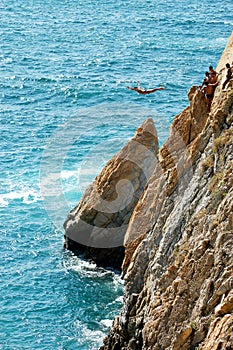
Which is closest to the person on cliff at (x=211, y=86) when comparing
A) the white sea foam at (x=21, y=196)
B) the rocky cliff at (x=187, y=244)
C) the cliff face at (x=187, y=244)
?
the rocky cliff at (x=187, y=244)

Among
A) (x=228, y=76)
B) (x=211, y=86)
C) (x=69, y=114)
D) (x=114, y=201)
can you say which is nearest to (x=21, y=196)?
(x=114, y=201)

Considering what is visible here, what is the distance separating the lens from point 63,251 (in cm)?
6612

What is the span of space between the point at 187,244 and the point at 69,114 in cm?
5342

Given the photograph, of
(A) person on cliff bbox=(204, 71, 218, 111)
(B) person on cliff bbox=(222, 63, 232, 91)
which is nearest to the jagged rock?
(A) person on cliff bbox=(204, 71, 218, 111)

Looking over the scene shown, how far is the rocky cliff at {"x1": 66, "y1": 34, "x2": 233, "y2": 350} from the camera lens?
125ft

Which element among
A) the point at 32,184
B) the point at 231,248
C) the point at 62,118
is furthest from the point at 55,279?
the point at 62,118

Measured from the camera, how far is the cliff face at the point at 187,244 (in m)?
38.1

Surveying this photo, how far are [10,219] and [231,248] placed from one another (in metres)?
35.6

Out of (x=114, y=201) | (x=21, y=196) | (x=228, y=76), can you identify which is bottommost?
(x=21, y=196)

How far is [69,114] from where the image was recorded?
306 feet

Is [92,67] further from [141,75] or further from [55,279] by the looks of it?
[55,279]

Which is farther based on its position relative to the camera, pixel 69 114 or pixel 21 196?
pixel 69 114

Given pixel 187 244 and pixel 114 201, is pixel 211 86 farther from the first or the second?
pixel 114 201

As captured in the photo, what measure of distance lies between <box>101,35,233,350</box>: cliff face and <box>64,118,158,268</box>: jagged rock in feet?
41.6
